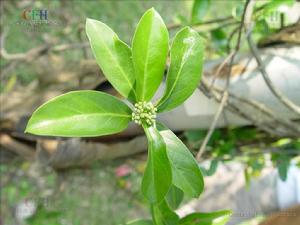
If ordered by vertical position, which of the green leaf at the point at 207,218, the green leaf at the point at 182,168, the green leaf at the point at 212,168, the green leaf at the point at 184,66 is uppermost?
the green leaf at the point at 184,66

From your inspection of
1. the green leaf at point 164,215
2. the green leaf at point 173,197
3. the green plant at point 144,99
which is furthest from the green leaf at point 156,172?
the green leaf at point 173,197

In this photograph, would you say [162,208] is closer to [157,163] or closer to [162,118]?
[157,163]

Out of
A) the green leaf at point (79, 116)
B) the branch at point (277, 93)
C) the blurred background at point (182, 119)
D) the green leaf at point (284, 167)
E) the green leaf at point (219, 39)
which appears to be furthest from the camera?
the green leaf at point (219, 39)

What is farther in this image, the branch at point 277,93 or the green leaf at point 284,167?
the green leaf at point 284,167

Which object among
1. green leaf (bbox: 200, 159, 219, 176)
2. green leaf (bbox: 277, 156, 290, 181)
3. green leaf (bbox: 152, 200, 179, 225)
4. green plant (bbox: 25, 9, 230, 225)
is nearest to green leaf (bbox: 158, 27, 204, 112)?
green plant (bbox: 25, 9, 230, 225)

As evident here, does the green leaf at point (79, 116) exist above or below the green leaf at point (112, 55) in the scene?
below

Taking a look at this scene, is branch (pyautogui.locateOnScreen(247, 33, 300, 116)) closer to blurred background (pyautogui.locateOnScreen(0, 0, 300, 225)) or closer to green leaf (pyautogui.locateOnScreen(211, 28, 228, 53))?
blurred background (pyautogui.locateOnScreen(0, 0, 300, 225))

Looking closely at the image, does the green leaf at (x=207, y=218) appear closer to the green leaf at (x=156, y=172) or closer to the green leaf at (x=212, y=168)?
the green leaf at (x=156, y=172)

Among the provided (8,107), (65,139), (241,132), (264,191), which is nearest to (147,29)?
(241,132)

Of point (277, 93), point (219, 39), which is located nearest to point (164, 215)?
point (277, 93)
